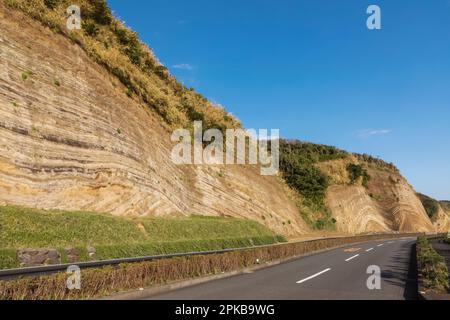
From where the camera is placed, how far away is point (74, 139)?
2347 centimetres

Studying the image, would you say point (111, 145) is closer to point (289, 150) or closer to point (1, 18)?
point (1, 18)

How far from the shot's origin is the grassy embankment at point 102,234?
15.3m

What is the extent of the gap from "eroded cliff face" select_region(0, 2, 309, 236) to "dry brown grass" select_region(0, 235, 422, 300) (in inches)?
390

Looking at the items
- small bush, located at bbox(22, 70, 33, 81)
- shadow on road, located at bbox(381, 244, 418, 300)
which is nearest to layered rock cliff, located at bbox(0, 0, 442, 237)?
small bush, located at bbox(22, 70, 33, 81)

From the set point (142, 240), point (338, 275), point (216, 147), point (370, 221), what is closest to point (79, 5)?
point (216, 147)

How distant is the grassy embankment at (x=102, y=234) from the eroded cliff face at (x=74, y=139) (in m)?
2.55

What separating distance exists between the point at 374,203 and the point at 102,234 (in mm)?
68173

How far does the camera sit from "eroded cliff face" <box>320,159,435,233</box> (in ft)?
219

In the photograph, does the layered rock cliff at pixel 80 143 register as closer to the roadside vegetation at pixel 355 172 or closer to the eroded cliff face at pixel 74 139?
the eroded cliff face at pixel 74 139

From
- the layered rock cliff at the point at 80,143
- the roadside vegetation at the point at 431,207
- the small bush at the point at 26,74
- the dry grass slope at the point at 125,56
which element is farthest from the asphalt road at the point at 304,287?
the roadside vegetation at the point at 431,207

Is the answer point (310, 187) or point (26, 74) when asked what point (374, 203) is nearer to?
point (310, 187)

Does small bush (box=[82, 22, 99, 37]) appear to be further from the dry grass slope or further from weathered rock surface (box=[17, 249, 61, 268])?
weathered rock surface (box=[17, 249, 61, 268])
